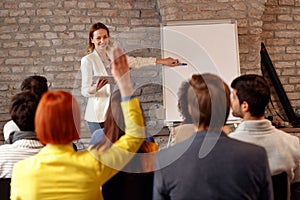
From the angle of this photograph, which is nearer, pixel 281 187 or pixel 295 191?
pixel 281 187

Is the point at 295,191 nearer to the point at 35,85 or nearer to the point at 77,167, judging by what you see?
the point at 77,167

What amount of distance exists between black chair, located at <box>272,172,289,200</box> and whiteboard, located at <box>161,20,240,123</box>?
2504 millimetres

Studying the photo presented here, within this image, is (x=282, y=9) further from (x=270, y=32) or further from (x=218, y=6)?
(x=218, y=6)

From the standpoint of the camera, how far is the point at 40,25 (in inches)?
189

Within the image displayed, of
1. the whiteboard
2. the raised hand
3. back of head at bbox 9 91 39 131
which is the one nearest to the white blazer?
the whiteboard

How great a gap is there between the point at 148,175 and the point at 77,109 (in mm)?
423

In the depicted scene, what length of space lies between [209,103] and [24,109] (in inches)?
35.1

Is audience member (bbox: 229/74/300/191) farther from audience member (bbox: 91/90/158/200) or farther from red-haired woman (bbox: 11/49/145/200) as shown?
red-haired woman (bbox: 11/49/145/200)

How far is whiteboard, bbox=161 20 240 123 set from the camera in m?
4.40

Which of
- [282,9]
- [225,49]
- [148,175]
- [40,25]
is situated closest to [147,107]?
[225,49]

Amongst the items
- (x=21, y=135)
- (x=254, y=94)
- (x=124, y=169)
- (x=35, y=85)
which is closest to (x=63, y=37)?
(x=35, y=85)

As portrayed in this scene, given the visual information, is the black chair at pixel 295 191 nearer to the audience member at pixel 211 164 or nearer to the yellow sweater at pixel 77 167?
the audience member at pixel 211 164

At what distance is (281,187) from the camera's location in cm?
189

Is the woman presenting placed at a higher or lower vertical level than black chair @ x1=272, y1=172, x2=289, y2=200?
higher
